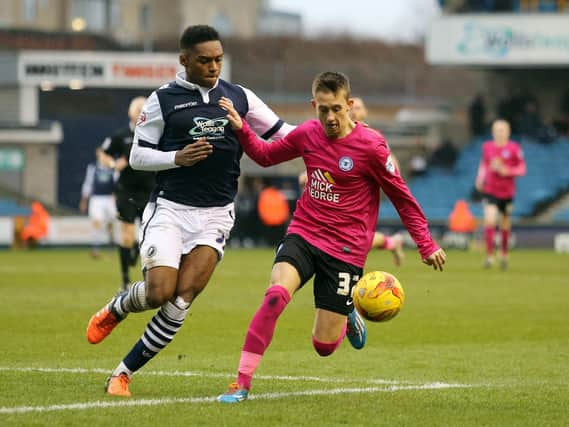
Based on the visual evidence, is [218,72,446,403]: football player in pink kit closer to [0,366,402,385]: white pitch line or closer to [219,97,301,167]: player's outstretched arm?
[219,97,301,167]: player's outstretched arm

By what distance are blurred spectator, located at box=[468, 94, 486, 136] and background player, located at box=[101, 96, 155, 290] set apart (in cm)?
2750

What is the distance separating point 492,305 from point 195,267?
793 centimetres

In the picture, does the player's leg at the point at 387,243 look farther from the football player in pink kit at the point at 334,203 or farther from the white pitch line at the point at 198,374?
the football player in pink kit at the point at 334,203

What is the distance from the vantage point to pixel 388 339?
12273 mm

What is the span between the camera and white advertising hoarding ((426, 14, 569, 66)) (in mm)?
41812

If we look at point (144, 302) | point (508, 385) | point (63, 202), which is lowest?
point (63, 202)

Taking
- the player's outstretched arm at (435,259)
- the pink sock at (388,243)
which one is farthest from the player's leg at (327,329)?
the pink sock at (388,243)

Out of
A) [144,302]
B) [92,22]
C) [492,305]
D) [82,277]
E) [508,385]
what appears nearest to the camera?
[144,302]

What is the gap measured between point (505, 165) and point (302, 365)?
12829 mm

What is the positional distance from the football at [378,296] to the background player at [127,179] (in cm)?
657

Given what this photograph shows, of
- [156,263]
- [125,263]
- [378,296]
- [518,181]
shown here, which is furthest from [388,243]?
[518,181]

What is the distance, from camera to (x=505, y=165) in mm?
22406

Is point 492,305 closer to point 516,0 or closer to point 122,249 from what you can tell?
point 122,249

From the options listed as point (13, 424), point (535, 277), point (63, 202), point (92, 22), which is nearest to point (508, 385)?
point (13, 424)
